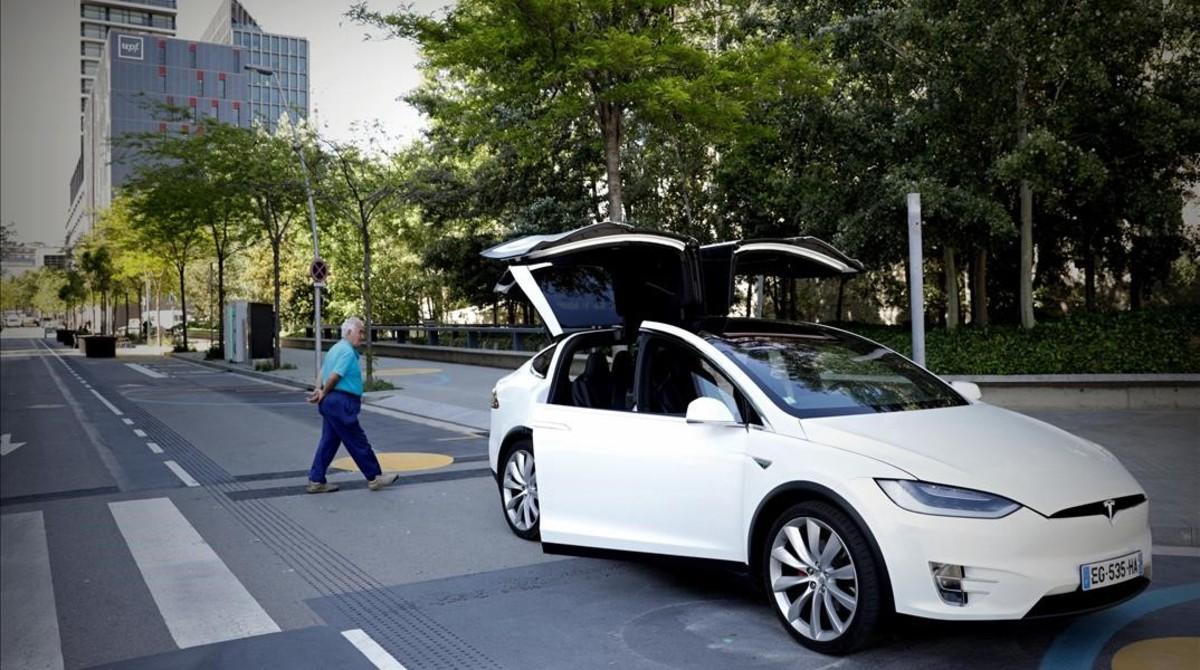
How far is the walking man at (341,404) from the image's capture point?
862 cm

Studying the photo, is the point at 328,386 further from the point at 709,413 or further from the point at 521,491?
the point at 709,413

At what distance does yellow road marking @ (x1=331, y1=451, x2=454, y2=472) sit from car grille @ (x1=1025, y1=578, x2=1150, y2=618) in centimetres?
757

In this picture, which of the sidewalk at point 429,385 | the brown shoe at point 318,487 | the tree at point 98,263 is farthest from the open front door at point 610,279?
the tree at point 98,263

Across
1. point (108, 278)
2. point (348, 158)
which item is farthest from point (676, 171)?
point (108, 278)

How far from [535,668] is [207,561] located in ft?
10.5

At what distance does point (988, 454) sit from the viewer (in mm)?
4258

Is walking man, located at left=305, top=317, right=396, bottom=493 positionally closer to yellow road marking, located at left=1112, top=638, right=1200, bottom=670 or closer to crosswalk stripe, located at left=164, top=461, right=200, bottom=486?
crosswalk stripe, located at left=164, top=461, right=200, bottom=486

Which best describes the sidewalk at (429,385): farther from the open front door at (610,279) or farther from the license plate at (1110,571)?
the license plate at (1110,571)

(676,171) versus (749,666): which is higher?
(676,171)

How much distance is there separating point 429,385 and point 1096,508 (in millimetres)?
18918

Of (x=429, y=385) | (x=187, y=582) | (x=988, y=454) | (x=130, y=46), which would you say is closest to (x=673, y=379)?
(x=988, y=454)

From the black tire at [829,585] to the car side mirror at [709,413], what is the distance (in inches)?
22.1

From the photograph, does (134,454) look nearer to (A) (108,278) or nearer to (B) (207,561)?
(B) (207,561)

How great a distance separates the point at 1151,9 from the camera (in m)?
14.4
